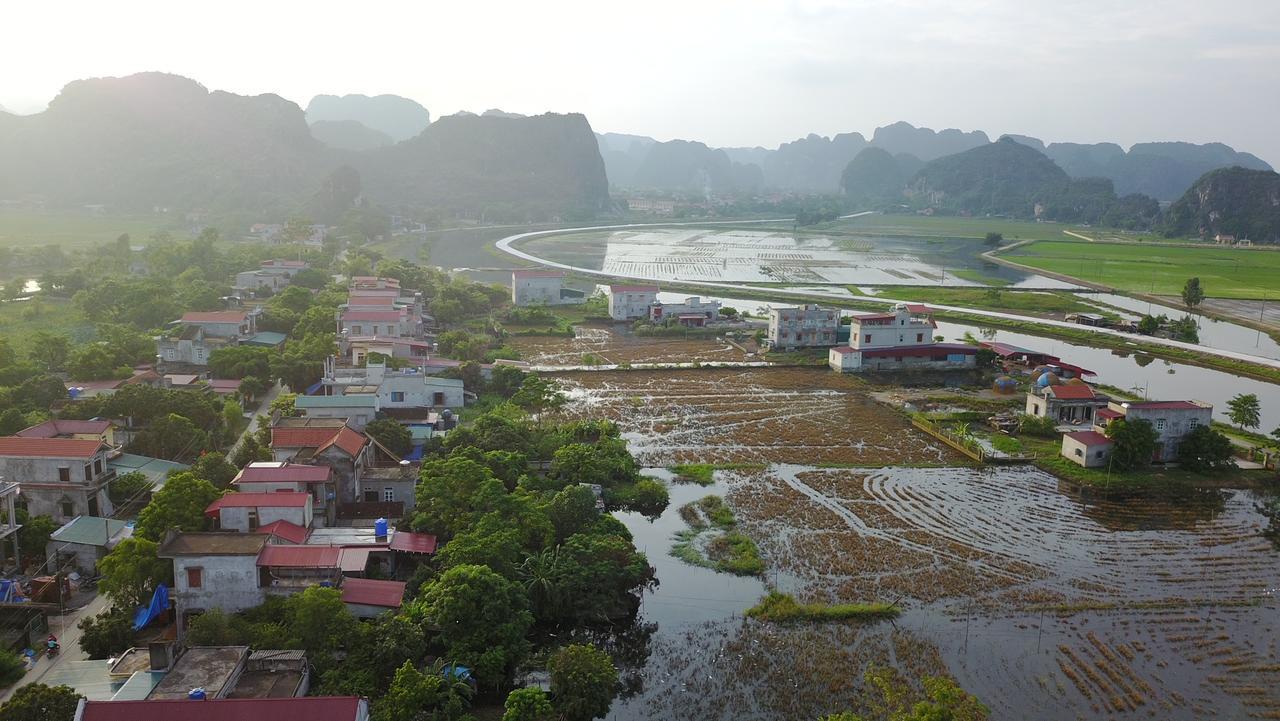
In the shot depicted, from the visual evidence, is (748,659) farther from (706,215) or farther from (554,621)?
(706,215)

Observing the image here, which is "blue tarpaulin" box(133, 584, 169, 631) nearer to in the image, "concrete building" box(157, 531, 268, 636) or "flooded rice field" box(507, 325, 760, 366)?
"concrete building" box(157, 531, 268, 636)

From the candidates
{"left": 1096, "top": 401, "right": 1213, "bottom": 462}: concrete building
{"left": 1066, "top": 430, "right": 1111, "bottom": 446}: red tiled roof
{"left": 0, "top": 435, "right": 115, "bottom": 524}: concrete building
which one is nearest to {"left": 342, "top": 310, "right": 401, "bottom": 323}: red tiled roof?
{"left": 0, "top": 435, "right": 115, "bottom": 524}: concrete building

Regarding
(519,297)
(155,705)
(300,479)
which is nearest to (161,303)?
(519,297)

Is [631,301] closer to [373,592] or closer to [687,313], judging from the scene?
[687,313]

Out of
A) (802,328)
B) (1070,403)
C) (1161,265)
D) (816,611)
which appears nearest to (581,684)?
(816,611)

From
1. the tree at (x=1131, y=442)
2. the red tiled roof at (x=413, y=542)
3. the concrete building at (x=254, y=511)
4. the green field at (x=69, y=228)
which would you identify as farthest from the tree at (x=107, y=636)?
the green field at (x=69, y=228)

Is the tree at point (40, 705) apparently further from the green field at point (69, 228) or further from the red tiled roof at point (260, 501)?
the green field at point (69, 228)
